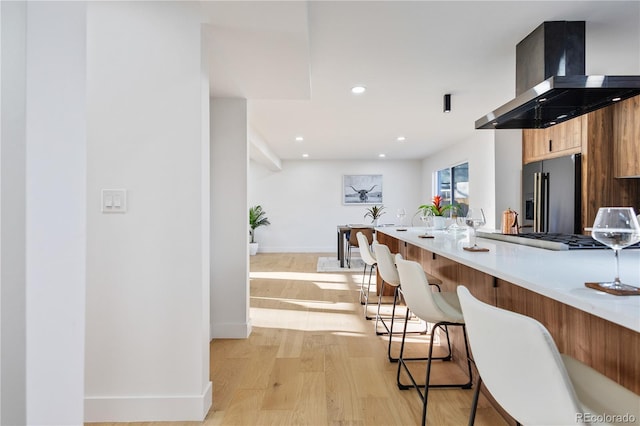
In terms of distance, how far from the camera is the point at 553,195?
3.88 metres

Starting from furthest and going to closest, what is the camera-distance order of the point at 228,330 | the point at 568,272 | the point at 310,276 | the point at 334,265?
the point at 334,265
the point at 310,276
the point at 228,330
the point at 568,272

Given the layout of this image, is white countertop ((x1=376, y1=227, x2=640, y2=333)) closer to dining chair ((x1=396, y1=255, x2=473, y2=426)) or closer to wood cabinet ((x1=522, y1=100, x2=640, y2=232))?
dining chair ((x1=396, y1=255, x2=473, y2=426))

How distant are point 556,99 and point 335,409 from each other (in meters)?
2.24

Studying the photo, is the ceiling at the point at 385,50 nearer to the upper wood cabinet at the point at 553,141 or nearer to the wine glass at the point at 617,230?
the upper wood cabinet at the point at 553,141

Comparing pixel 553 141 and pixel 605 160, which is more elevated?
pixel 553 141

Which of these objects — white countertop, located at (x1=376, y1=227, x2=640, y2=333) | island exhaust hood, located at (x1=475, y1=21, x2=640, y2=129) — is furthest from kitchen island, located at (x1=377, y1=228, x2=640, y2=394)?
island exhaust hood, located at (x1=475, y1=21, x2=640, y2=129)

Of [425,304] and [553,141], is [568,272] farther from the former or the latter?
[553,141]

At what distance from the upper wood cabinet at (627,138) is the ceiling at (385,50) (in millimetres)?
416

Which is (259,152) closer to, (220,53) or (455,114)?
(455,114)

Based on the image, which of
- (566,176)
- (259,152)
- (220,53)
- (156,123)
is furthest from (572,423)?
(259,152)

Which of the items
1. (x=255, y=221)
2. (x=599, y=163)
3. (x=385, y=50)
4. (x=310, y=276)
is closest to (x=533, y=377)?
(x=385, y=50)

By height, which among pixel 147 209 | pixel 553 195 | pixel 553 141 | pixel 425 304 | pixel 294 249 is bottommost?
pixel 294 249

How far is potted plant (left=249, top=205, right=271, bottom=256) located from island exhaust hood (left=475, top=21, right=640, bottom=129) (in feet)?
22.2

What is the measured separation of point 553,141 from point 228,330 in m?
3.97
